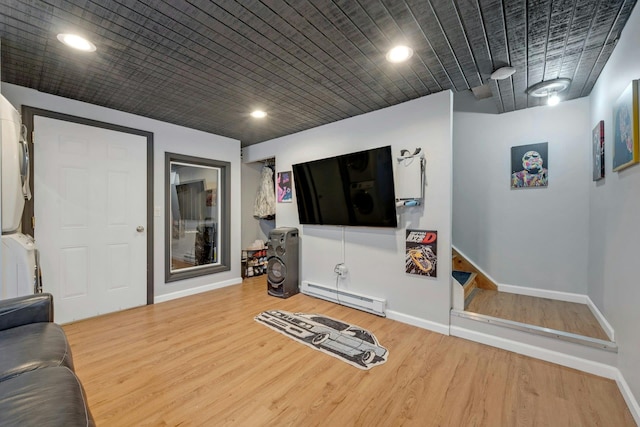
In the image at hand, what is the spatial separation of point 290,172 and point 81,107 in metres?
2.49

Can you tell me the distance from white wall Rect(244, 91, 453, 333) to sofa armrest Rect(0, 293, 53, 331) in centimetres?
267

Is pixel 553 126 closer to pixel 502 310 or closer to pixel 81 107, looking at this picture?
pixel 502 310

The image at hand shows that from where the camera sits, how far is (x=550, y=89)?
2.62 m

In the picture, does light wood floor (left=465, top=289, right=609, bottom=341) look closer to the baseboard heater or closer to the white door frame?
the baseboard heater

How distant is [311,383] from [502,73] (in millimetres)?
2922

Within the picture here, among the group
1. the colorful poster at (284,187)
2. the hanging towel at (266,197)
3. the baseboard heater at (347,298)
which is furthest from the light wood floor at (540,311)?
the hanging towel at (266,197)

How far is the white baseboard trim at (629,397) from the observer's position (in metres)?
1.51

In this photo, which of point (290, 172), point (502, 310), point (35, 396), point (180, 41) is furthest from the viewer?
point (290, 172)

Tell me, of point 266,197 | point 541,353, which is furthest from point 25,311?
point 541,353

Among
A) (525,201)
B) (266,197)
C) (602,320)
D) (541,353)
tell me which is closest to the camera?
(541,353)

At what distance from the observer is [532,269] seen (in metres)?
3.22

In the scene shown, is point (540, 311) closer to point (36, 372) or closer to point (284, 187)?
point (284, 187)

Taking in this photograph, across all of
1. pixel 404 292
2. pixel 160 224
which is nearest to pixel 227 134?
pixel 160 224

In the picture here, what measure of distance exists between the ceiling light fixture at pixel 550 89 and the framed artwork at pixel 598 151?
1.59 feet
